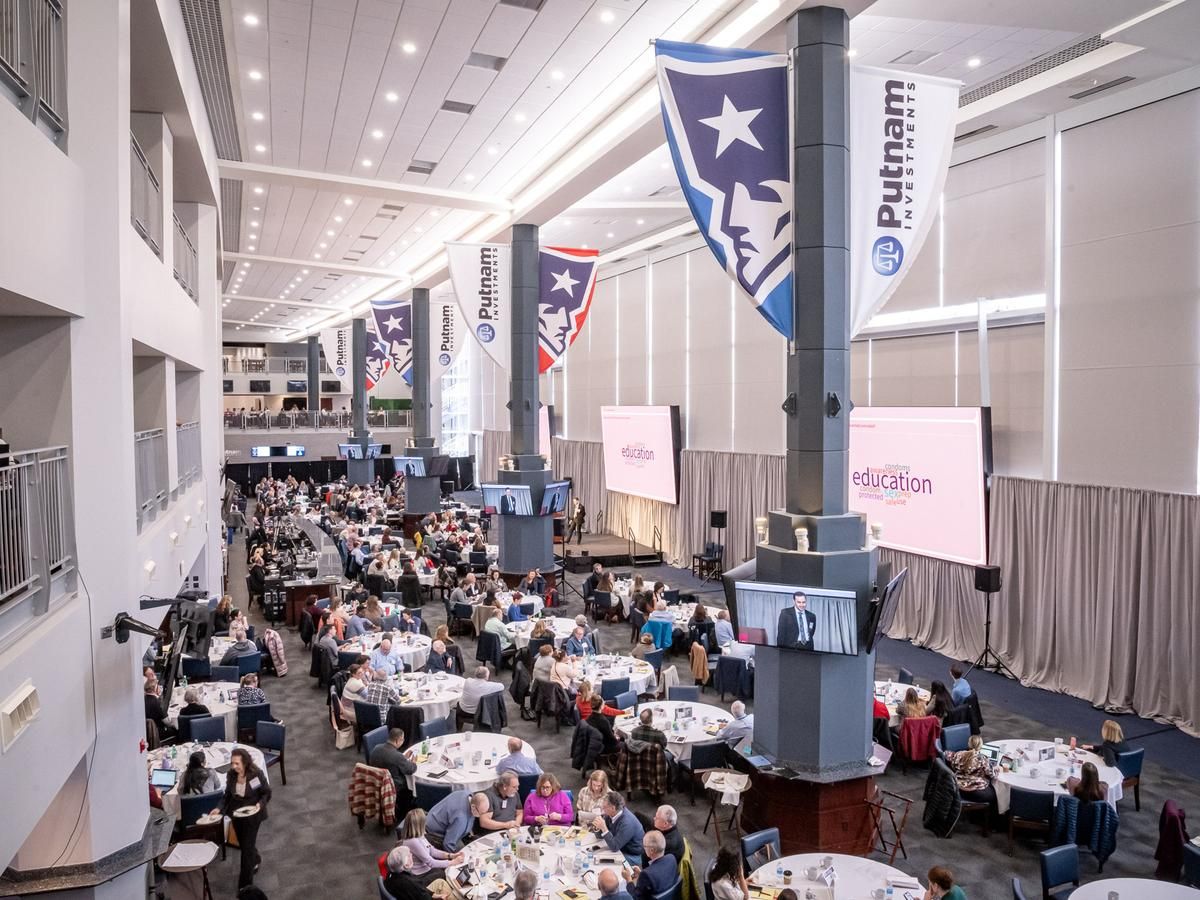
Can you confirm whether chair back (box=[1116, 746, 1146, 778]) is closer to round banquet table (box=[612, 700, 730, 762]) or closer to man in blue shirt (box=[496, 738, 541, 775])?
round banquet table (box=[612, 700, 730, 762])

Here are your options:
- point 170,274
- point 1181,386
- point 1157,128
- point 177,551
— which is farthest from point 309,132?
point 1181,386

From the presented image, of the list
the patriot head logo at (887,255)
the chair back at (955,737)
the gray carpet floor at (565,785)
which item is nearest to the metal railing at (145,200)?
the gray carpet floor at (565,785)

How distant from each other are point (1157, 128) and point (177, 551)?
13.0 m

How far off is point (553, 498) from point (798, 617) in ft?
31.9

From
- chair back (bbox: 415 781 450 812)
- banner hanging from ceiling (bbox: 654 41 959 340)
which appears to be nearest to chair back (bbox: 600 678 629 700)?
chair back (bbox: 415 781 450 812)

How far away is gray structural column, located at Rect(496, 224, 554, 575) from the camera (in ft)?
55.2

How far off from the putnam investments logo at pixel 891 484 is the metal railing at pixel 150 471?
10.8 metres

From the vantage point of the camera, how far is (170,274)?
9.55 m

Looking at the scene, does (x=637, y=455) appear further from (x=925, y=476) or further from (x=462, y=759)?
(x=462, y=759)

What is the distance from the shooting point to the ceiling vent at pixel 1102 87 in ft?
34.9

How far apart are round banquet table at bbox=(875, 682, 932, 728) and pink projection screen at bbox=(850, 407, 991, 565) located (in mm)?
2343

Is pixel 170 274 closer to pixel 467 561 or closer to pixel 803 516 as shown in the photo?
pixel 803 516

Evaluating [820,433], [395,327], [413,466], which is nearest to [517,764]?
[820,433]

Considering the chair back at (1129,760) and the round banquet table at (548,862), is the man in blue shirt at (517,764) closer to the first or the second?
the round banquet table at (548,862)
